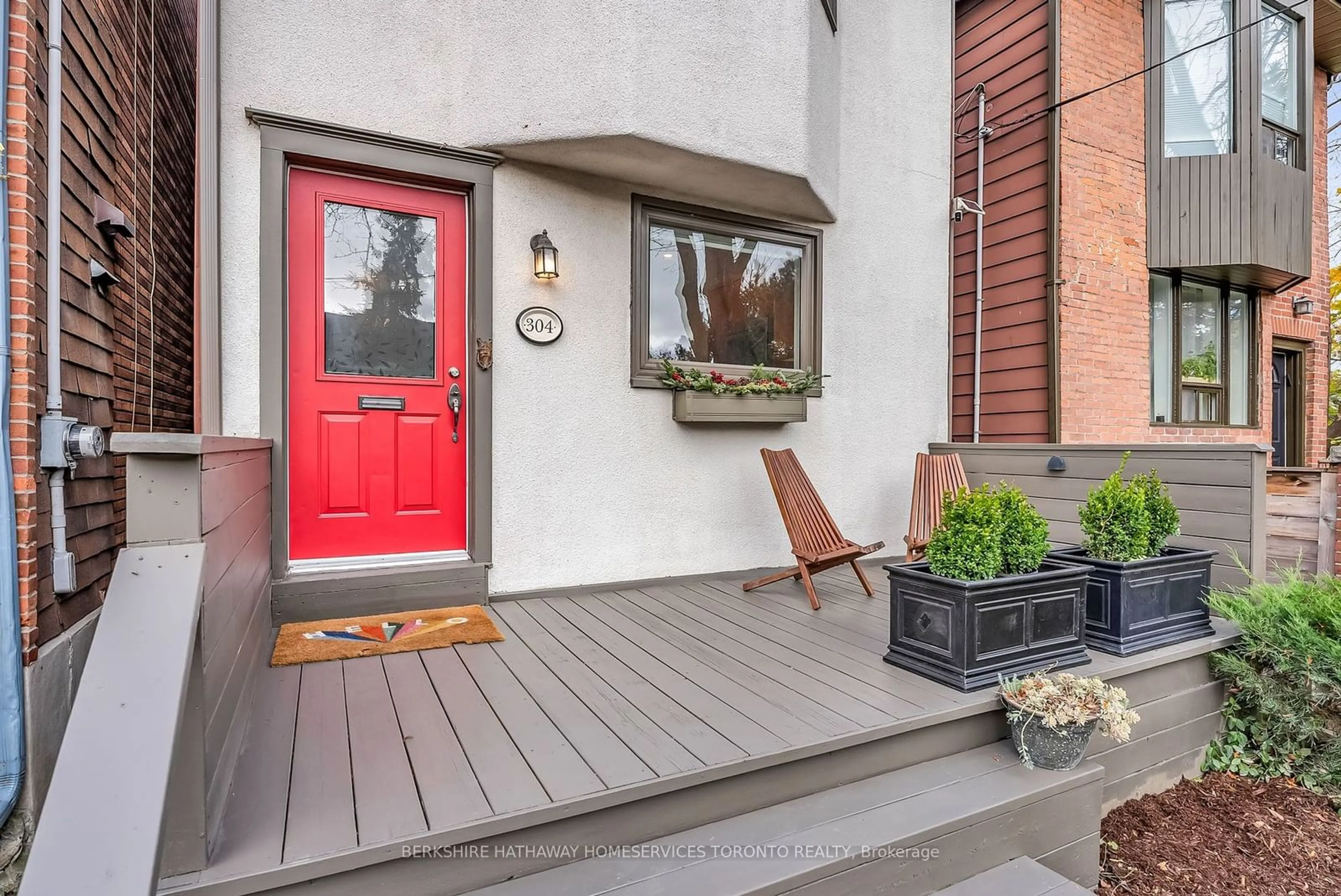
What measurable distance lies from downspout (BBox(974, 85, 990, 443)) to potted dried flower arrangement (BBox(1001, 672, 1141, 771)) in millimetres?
3358

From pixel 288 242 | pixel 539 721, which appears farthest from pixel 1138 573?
pixel 288 242

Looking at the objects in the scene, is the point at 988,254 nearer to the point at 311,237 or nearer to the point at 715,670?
the point at 715,670

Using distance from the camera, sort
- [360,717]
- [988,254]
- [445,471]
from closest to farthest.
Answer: [360,717] → [445,471] → [988,254]

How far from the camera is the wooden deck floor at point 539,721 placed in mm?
1416

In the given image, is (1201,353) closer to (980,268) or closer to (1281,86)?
(980,268)

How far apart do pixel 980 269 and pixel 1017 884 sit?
179 inches

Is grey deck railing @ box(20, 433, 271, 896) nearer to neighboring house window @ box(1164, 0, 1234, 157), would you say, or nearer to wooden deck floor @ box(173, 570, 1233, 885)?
wooden deck floor @ box(173, 570, 1233, 885)

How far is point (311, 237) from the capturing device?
9.71ft

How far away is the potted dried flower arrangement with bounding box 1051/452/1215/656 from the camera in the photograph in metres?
2.59

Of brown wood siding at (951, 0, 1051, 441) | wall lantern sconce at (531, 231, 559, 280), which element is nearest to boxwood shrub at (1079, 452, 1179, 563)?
brown wood siding at (951, 0, 1051, 441)

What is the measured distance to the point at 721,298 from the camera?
12.6 ft

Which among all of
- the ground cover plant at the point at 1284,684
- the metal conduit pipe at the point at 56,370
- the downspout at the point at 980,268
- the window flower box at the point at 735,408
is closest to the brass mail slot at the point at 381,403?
the metal conduit pipe at the point at 56,370

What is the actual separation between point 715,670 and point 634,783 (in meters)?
0.85

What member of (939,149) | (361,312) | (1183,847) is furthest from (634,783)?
(939,149)
